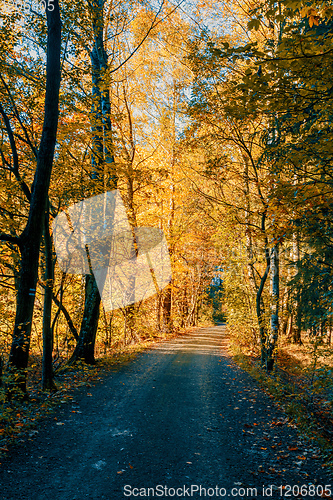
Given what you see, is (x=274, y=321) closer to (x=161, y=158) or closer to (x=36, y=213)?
(x=36, y=213)

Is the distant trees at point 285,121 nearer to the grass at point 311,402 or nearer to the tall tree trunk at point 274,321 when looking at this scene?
the tall tree trunk at point 274,321

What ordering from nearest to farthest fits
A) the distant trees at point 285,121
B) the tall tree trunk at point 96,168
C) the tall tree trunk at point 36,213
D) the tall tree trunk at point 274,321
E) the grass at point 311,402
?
the distant trees at point 285,121
the grass at point 311,402
the tall tree trunk at point 36,213
the tall tree trunk at point 96,168
the tall tree trunk at point 274,321

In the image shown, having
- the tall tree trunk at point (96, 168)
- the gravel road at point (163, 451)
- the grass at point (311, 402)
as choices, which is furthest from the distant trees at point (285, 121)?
the tall tree trunk at point (96, 168)

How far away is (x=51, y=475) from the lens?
3555 millimetres

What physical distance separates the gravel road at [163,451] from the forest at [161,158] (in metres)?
1.10

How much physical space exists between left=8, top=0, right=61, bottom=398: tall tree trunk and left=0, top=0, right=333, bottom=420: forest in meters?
0.02

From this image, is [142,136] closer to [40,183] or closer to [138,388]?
[40,183]

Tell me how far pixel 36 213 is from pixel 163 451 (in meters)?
4.69

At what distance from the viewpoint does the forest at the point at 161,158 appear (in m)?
4.67

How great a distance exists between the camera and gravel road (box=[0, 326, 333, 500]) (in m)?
3.38

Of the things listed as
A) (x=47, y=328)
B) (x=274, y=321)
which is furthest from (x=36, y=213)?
(x=274, y=321)

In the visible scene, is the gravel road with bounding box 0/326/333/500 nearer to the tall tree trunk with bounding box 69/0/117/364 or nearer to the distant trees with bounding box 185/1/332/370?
the distant trees with bounding box 185/1/332/370

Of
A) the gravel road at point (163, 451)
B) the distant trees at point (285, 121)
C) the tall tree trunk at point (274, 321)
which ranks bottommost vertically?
the gravel road at point (163, 451)

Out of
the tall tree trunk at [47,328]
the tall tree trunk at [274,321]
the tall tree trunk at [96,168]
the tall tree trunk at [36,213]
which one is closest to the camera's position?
the tall tree trunk at [36,213]
